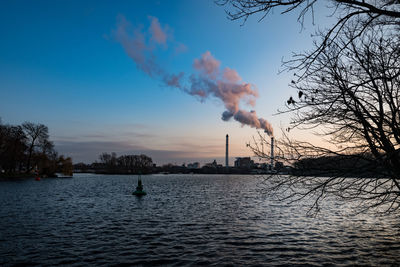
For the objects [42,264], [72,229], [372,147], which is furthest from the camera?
[72,229]

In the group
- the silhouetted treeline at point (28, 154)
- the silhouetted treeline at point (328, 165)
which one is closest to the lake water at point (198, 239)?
the silhouetted treeline at point (328, 165)

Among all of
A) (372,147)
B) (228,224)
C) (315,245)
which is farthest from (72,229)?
(372,147)

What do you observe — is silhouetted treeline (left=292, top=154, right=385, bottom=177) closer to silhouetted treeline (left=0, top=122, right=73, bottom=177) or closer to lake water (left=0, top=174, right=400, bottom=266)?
lake water (left=0, top=174, right=400, bottom=266)

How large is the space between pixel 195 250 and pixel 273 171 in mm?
6984

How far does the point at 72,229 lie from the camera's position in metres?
16.6

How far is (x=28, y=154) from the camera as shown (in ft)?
287

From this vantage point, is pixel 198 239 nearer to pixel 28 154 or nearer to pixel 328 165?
pixel 328 165

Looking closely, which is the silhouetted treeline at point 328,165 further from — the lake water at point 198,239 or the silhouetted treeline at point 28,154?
the silhouetted treeline at point 28,154

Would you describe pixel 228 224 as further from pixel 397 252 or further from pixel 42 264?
pixel 42 264

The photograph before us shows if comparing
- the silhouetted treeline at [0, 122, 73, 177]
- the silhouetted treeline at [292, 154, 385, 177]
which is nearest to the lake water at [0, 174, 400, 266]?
the silhouetted treeline at [292, 154, 385, 177]

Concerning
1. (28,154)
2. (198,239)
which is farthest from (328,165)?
(28,154)

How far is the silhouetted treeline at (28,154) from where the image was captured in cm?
7437

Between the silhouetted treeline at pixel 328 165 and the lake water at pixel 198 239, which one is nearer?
the silhouetted treeline at pixel 328 165

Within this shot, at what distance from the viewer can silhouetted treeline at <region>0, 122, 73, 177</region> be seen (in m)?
74.4
